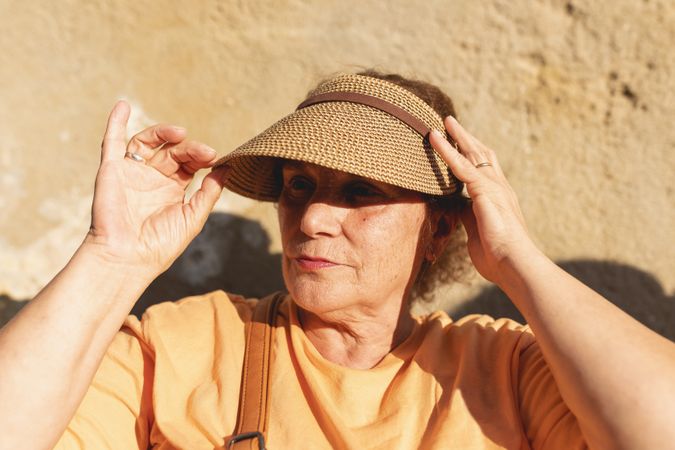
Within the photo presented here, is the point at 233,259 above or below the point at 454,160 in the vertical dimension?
below

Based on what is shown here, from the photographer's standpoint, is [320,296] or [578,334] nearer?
[578,334]

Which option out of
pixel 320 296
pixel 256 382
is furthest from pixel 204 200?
pixel 256 382

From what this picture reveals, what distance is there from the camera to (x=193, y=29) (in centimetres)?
303

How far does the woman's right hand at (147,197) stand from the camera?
6.04 feet

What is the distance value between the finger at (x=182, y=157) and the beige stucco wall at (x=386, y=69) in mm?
1019

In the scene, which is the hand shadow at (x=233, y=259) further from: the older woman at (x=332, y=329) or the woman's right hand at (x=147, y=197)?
the woman's right hand at (x=147, y=197)

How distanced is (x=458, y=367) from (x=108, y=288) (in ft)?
3.74

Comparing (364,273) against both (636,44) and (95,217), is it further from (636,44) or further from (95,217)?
(636,44)

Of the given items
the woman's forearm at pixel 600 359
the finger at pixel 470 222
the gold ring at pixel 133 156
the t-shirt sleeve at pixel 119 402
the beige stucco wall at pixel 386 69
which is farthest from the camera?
the beige stucco wall at pixel 386 69

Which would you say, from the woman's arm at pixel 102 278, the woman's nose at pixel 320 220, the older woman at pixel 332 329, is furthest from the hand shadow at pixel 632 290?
the woman's arm at pixel 102 278

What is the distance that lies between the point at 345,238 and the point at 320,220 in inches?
3.9

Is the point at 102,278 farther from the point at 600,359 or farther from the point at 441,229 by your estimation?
the point at 600,359

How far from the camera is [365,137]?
1.86 meters

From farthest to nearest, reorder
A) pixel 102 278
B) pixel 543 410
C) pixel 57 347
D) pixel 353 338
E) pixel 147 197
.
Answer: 1. pixel 353 338
2. pixel 147 197
3. pixel 543 410
4. pixel 102 278
5. pixel 57 347
